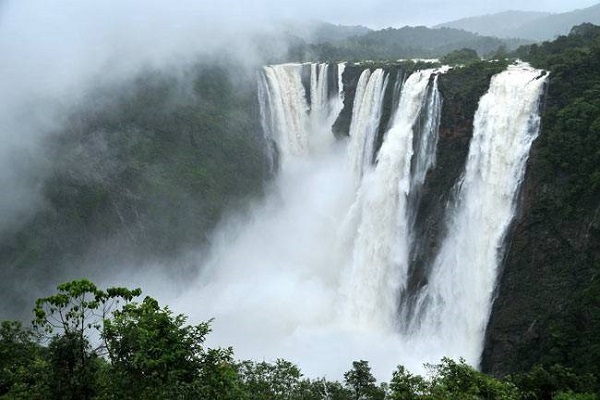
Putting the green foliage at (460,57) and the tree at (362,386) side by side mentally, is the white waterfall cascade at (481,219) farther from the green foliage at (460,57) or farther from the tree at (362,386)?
the green foliage at (460,57)

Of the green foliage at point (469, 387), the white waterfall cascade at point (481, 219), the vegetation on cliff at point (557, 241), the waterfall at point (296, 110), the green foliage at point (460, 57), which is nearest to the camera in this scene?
the green foliage at point (469, 387)

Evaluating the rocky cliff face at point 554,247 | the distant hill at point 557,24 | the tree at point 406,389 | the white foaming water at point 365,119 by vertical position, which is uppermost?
the distant hill at point 557,24

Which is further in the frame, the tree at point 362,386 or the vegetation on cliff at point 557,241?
the vegetation on cliff at point 557,241

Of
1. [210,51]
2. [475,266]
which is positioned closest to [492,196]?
[475,266]

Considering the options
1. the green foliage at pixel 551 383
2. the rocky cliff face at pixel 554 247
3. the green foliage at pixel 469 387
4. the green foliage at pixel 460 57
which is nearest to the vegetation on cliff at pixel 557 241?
the rocky cliff face at pixel 554 247

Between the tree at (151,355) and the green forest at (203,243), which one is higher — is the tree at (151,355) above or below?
below

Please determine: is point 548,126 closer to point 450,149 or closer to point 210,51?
point 450,149

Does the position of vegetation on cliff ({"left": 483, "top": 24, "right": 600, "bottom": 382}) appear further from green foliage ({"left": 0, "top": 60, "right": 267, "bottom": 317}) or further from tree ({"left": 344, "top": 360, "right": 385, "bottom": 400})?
green foliage ({"left": 0, "top": 60, "right": 267, "bottom": 317})
